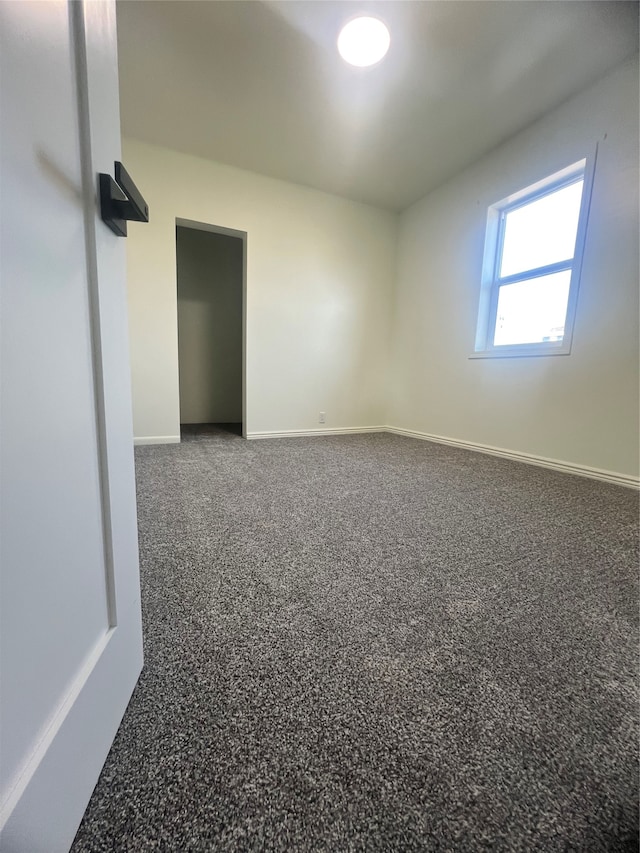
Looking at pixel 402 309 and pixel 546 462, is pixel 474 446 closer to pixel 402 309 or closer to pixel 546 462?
pixel 546 462

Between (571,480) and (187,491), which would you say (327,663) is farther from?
(571,480)

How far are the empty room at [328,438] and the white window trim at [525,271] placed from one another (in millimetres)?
28

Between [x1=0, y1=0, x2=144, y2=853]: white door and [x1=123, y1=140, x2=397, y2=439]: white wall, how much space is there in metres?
2.73

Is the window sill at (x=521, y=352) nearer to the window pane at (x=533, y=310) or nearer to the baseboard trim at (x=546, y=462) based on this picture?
the window pane at (x=533, y=310)

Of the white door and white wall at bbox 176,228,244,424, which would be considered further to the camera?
white wall at bbox 176,228,244,424

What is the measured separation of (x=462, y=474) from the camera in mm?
2279

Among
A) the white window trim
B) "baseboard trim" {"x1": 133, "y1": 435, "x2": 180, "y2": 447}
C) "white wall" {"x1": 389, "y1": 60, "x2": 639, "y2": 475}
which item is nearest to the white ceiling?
"white wall" {"x1": 389, "y1": 60, "x2": 639, "y2": 475}

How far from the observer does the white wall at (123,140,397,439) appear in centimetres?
290

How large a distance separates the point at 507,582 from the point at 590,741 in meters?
0.48

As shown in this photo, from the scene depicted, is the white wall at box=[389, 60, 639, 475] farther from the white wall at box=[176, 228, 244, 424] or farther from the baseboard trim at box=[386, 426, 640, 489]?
the white wall at box=[176, 228, 244, 424]

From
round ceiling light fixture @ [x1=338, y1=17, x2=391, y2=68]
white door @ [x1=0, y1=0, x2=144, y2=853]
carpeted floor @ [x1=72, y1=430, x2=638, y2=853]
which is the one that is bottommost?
carpeted floor @ [x1=72, y1=430, x2=638, y2=853]

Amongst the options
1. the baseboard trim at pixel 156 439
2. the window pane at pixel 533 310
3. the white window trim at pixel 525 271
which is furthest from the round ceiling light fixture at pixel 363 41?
the baseboard trim at pixel 156 439

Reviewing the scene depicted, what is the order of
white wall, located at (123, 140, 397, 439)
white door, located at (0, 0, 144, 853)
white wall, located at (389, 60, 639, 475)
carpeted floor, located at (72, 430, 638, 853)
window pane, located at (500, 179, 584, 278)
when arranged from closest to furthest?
white door, located at (0, 0, 144, 853), carpeted floor, located at (72, 430, 638, 853), white wall, located at (389, 60, 639, 475), window pane, located at (500, 179, 584, 278), white wall, located at (123, 140, 397, 439)

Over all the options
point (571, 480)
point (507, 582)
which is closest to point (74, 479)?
point (507, 582)
